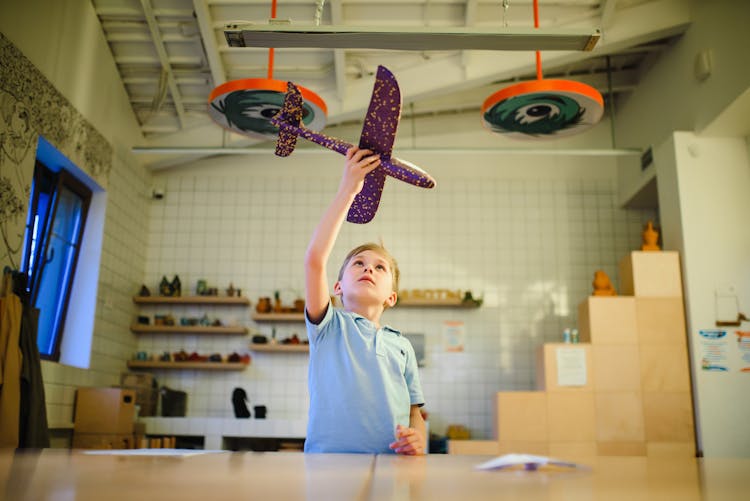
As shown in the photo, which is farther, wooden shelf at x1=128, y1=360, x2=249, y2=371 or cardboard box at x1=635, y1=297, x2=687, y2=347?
wooden shelf at x1=128, y1=360, x2=249, y2=371

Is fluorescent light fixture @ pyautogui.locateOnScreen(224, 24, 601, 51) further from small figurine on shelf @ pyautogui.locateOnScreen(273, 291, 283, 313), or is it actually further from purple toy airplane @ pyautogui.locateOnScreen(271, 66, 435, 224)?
small figurine on shelf @ pyautogui.locateOnScreen(273, 291, 283, 313)

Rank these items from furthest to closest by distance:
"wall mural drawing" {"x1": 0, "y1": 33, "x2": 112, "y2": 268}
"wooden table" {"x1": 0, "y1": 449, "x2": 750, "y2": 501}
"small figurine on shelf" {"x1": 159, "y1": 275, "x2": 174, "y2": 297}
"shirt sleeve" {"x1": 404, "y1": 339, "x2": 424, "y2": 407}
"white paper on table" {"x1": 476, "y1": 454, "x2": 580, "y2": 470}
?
"small figurine on shelf" {"x1": 159, "y1": 275, "x2": 174, "y2": 297} → "wall mural drawing" {"x1": 0, "y1": 33, "x2": 112, "y2": 268} → "shirt sleeve" {"x1": 404, "y1": 339, "x2": 424, "y2": 407} → "white paper on table" {"x1": 476, "y1": 454, "x2": 580, "y2": 470} → "wooden table" {"x1": 0, "y1": 449, "x2": 750, "y2": 501}

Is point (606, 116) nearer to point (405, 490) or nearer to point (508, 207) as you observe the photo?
point (508, 207)

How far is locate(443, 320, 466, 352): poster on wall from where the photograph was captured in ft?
23.0

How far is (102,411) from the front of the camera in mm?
5527

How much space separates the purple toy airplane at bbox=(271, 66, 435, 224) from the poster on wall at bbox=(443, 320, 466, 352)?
505cm

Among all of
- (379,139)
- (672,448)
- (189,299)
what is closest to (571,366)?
(672,448)

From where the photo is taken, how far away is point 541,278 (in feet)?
23.8

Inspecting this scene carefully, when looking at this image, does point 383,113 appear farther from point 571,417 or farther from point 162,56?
point 162,56

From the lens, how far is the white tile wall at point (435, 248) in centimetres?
696

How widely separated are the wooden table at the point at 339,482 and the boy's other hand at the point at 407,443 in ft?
2.20

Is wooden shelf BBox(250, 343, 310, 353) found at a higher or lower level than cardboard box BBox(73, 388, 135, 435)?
higher

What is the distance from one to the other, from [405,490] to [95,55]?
6058 mm

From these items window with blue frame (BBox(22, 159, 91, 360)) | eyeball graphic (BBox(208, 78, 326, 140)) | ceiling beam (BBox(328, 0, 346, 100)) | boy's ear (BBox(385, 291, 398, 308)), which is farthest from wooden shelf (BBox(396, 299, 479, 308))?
boy's ear (BBox(385, 291, 398, 308))
